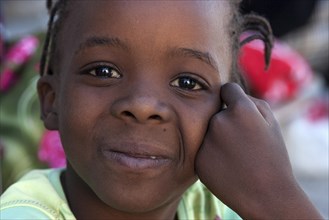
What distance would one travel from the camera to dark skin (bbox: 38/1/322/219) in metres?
1.58

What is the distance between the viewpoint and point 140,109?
Answer: 154 centimetres

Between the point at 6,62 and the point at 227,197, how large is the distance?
1681 millimetres

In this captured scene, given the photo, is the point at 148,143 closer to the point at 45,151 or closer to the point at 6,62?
the point at 45,151

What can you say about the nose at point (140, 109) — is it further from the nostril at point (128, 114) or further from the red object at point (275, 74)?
the red object at point (275, 74)

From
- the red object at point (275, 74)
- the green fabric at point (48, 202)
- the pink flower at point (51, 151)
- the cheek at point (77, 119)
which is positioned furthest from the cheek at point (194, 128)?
the red object at point (275, 74)

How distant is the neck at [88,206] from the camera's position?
181 cm

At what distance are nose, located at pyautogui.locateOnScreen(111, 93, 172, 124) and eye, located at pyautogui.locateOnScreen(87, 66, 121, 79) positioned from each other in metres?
0.09

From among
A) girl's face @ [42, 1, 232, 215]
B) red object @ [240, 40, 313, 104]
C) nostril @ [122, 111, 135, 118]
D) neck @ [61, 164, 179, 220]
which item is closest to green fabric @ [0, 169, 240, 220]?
neck @ [61, 164, 179, 220]

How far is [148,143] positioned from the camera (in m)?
1.57

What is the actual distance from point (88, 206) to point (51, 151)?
1.02m

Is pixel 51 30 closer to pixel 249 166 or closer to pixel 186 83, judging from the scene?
pixel 186 83

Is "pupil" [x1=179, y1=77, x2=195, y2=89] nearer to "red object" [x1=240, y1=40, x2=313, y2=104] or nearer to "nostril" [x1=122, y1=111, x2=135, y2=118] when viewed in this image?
"nostril" [x1=122, y1=111, x2=135, y2=118]

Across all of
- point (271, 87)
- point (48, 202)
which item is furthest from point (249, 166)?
point (271, 87)

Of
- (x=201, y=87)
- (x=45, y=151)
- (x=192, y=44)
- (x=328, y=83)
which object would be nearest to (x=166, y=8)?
(x=192, y=44)
